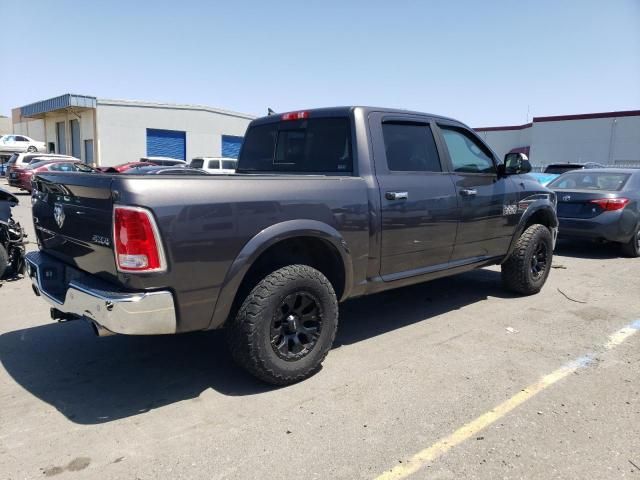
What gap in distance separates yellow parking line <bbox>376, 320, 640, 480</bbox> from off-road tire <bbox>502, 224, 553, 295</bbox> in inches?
60.7

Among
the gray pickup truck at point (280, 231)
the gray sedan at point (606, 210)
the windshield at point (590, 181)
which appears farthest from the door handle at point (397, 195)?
the windshield at point (590, 181)

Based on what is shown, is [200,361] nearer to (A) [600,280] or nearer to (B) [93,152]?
(A) [600,280]

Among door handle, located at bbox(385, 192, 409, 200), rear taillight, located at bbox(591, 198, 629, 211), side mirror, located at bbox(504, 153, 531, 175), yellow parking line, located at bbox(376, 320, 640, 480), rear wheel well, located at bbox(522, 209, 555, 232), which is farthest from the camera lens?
rear taillight, located at bbox(591, 198, 629, 211)

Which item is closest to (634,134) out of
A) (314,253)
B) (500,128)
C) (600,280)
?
(500,128)

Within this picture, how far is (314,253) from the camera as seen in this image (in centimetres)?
390

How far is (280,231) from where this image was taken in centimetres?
336

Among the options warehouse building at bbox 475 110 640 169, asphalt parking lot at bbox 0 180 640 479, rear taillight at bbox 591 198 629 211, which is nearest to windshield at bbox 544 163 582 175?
rear taillight at bbox 591 198 629 211

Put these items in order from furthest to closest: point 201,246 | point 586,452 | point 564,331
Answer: point 564,331
point 201,246
point 586,452

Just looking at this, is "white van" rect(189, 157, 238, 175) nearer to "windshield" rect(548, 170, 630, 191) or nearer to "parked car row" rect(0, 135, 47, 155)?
"windshield" rect(548, 170, 630, 191)

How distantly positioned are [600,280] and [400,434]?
539 centimetres

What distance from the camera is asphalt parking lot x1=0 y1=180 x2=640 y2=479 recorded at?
2.70 metres

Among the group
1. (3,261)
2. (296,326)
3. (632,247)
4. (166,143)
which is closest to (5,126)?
(166,143)

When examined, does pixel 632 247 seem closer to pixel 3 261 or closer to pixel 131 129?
Answer: pixel 3 261

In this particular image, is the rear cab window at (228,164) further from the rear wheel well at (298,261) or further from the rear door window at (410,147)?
the rear wheel well at (298,261)
